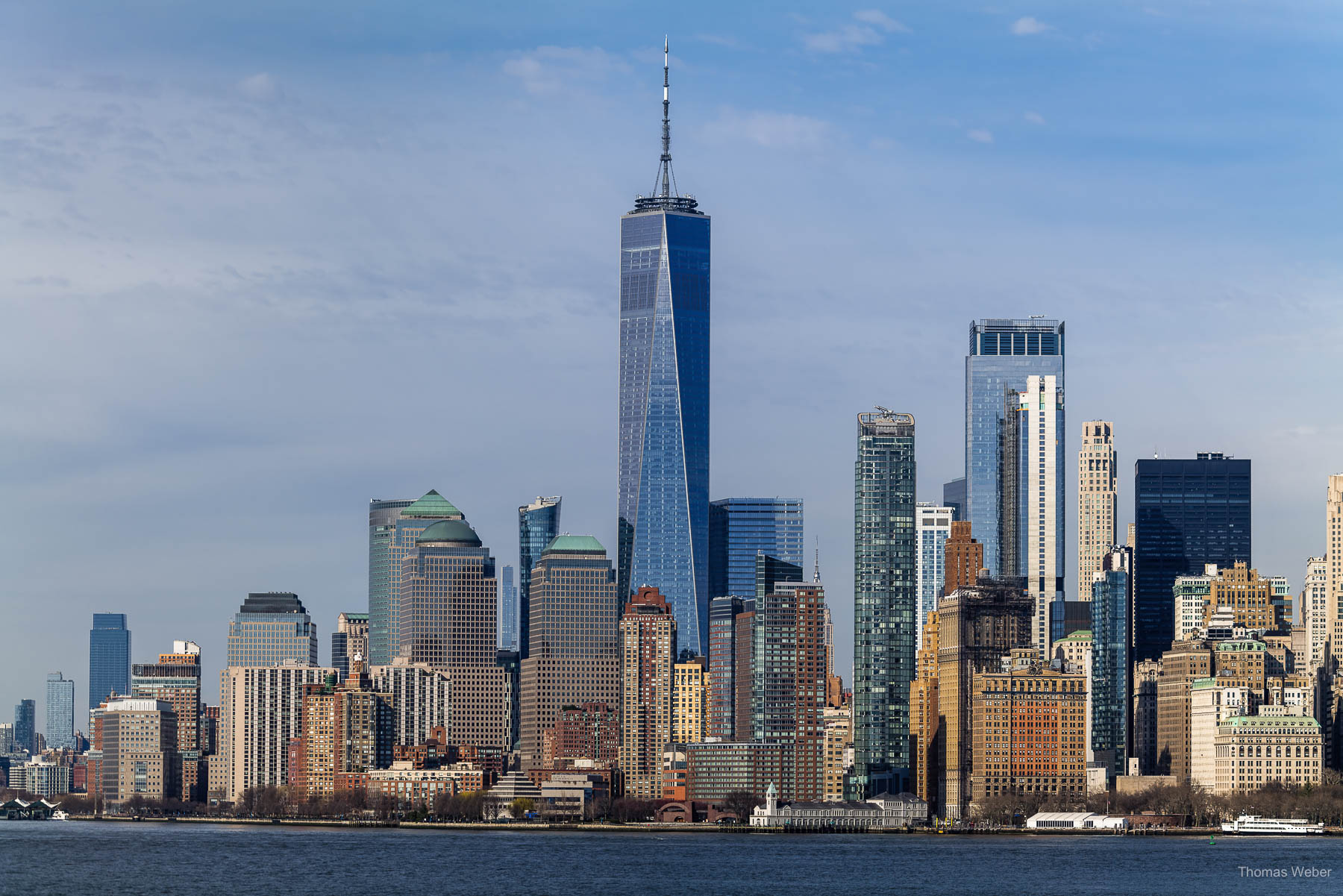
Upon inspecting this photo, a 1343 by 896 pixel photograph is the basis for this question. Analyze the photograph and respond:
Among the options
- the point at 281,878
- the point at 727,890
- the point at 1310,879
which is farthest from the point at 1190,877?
the point at 281,878

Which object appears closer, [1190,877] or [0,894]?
[0,894]

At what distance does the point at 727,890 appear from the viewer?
7234 inches

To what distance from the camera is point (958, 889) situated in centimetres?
18512

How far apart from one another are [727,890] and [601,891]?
29.6ft

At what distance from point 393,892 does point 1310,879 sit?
69261 mm

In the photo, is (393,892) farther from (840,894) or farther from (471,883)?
(840,894)

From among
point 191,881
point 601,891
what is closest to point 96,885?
point 191,881

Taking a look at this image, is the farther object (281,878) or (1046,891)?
(281,878)

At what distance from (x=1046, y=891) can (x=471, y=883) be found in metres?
42.3

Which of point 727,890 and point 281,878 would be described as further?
point 281,878

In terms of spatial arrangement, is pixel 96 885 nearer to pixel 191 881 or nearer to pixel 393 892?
pixel 191 881

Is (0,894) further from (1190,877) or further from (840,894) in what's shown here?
(1190,877)

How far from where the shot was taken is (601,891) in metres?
184

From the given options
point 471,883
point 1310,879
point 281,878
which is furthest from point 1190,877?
point 281,878
